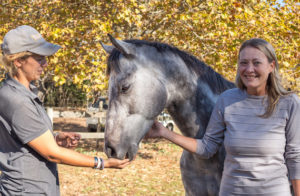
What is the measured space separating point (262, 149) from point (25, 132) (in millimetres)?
1452

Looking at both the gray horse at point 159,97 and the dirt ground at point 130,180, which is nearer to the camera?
the gray horse at point 159,97

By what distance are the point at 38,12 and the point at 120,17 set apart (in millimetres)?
2996

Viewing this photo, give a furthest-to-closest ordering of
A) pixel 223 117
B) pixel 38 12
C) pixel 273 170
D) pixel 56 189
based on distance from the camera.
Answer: pixel 38 12
pixel 56 189
pixel 223 117
pixel 273 170

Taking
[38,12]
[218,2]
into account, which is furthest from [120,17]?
[38,12]

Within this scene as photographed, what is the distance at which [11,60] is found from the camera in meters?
1.89

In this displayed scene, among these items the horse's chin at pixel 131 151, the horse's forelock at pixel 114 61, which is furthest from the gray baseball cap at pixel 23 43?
the horse's chin at pixel 131 151

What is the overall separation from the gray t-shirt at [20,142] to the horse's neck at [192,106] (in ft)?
3.18

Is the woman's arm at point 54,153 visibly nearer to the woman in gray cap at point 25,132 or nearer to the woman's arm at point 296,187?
the woman in gray cap at point 25,132

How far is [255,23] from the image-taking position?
6.89 metres

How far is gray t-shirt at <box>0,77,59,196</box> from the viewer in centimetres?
180

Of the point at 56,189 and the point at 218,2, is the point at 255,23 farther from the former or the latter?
the point at 56,189

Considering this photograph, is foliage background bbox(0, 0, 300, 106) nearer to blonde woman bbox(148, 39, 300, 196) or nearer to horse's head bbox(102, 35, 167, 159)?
horse's head bbox(102, 35, 167, 159)

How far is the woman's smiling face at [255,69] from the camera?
182 cm

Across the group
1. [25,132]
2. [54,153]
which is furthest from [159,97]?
[25,132]
